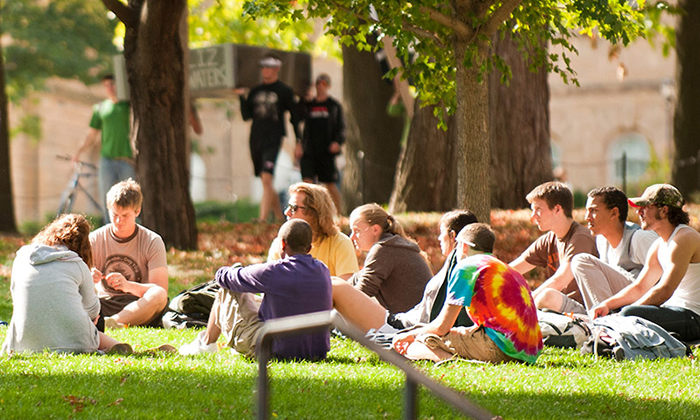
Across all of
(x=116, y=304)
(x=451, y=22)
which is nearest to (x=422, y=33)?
(x=451, y=22)

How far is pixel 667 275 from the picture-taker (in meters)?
7.33

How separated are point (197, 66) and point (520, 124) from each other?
5.45m

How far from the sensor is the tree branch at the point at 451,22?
29.4 ft

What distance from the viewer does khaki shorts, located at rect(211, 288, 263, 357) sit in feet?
22.2

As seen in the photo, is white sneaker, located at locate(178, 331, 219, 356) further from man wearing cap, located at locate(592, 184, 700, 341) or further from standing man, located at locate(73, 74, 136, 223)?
standing man, located at locate(73, 74, 136, 223)

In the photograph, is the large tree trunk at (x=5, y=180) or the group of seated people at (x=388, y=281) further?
the large tree trunk at (x=5, y=180)

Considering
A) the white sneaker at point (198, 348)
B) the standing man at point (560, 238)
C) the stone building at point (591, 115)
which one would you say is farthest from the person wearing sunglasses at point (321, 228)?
the stone building at point (591, 115)

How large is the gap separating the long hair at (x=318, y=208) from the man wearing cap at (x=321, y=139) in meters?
8.15

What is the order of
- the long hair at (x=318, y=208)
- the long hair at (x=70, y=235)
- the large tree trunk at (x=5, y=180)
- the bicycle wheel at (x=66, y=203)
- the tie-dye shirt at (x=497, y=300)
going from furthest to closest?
the large tree trunk at (x=5, y=180) < the bicycle wheel at (x=66, y=203) < the long hair at (x=318, y=208) < the long hair at (x=70, y=235) < the tie-dye shirt at (x=497, y=300)

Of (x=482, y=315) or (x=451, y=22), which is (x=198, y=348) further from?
(x=451, y=22)

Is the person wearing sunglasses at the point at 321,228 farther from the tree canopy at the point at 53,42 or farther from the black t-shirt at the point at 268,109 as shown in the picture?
the tree canopy at the point at 53,42

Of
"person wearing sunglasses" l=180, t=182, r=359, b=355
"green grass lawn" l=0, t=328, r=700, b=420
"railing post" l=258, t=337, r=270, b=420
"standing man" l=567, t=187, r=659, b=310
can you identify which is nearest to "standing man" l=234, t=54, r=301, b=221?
"person wearing sunglasses" l=180, t=182, r=359, b=355

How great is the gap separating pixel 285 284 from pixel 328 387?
0.93m

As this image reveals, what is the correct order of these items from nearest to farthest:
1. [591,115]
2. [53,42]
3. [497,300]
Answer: [497,300], [53,42], [591,115]
